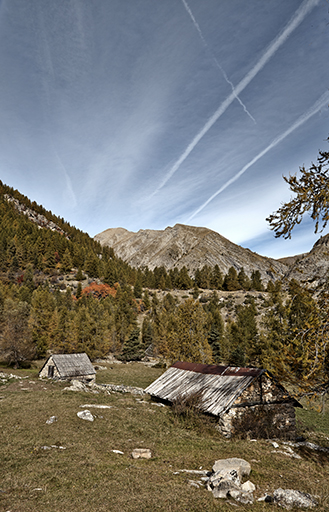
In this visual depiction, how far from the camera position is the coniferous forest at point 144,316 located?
8562 millimetres

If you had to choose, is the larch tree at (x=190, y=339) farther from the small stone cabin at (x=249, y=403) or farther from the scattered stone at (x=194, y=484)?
the scattered stone at (x=194, y=484)

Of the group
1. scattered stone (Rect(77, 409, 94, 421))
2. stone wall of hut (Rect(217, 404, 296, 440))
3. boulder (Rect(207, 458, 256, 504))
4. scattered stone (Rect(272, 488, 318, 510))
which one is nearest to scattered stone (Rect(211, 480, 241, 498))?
boulder (Rect(207, 458, 256, 504))

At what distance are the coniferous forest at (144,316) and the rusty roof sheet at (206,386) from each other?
2899mm

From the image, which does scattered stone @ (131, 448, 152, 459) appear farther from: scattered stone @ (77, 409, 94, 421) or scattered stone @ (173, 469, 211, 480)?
scattered stone @ (77, 409, 94, 421)

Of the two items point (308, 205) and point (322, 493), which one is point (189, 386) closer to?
point (322, 493)

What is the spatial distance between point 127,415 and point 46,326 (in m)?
45.8

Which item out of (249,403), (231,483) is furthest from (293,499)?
(249,403)

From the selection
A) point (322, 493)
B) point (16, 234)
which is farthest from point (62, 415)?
point (16, 234)

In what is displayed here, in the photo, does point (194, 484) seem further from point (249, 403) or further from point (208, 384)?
point (208, 384)

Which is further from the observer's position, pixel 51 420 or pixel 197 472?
pixel 51 420

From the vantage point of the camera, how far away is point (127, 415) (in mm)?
19094

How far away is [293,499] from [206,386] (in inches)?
462

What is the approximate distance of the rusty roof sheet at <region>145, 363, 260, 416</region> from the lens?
54.5 ft

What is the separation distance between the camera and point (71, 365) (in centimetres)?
3741
